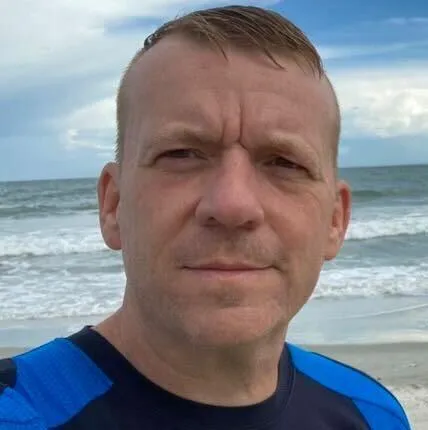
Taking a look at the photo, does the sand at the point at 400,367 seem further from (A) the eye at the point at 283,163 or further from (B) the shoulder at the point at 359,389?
(A) the eye at the point at 283,163

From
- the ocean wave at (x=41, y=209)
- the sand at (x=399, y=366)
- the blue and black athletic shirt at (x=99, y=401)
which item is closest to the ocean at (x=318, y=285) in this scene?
the sand at (x=399, y=366)

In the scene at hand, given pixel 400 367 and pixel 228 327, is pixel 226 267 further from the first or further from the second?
pixel 400 367

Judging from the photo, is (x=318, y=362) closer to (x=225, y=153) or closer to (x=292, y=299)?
(x=292, y=299)

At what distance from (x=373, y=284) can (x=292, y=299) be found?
10071 millimetres

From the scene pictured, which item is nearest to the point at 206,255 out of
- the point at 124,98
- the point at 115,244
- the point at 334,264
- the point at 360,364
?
the point at 115,244

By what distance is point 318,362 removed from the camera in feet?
6.55

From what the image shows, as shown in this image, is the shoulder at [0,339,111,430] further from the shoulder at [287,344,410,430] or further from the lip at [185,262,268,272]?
the shoulder at [287,344,410,430]

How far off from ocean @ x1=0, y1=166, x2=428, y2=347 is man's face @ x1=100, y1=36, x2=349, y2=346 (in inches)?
250

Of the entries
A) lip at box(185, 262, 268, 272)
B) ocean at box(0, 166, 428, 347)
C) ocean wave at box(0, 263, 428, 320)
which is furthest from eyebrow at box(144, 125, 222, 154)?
ocean wave at box(0, 263, 428, 320)

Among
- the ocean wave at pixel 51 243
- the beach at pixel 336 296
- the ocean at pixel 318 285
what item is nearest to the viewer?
the beach at pixel 336 296

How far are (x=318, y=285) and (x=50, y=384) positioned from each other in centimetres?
986

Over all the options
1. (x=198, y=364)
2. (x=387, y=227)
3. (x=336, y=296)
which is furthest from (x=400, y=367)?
(x=387, y=227)

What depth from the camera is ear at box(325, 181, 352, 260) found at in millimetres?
1710

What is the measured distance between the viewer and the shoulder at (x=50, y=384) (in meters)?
1.42
